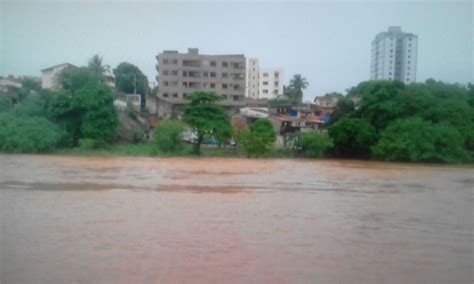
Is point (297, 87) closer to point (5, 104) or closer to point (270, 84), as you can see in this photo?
point (270, 84)

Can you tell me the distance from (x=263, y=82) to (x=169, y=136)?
23042mm

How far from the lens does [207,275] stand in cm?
566

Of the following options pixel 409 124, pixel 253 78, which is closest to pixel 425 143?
pixel 409 124

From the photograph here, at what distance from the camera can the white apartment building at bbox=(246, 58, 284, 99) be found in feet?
143

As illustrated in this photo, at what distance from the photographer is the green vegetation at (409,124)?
2210 cm

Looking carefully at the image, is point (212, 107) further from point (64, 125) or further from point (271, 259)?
point (271, 259)

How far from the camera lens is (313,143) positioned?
24.0 metres

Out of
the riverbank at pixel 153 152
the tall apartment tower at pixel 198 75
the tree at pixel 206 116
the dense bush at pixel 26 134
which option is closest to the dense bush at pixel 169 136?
the riverbank at pixel 153 152

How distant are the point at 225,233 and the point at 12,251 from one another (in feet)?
10.5

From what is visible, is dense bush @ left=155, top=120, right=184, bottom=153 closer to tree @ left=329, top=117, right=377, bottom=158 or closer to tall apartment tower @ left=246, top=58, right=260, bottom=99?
tree @ left=329, top=117, right=377, bottom=158

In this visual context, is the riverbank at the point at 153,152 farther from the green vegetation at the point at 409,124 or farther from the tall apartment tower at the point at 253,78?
the tall apartment tower at the point at 253,78

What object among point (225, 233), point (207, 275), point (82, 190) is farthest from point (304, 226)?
point (82, 190)

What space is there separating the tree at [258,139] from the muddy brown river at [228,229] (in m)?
7.87

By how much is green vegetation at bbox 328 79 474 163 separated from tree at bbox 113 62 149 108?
15.7 m
